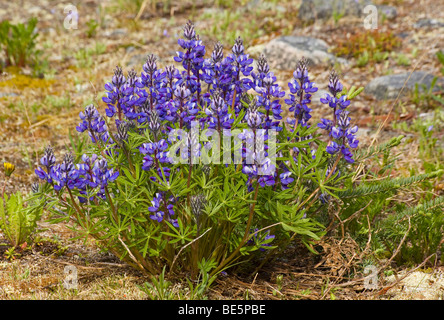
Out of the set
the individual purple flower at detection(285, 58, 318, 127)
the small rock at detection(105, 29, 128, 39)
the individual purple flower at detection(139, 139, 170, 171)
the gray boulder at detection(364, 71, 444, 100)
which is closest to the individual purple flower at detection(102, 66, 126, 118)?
the individual purple flower at detection(139, 139, 170, 171)

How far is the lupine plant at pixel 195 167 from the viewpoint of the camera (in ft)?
8.54

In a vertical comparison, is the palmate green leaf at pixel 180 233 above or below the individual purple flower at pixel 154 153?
below

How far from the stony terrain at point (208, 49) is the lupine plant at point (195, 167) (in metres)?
0.27

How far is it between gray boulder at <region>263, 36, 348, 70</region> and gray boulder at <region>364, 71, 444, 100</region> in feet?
3.16

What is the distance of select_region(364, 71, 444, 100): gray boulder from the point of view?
6062 millimetres

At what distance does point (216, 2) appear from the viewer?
33.1 feet

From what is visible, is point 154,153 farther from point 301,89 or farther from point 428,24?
point 428,24

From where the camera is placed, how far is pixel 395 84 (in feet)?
20.1

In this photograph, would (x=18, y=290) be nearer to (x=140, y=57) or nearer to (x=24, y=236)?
(x=24, y=236)

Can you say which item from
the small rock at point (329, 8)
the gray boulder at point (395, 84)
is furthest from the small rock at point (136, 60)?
the gray boulder at point (395, 84)

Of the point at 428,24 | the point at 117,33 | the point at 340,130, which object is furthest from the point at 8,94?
the point at 428,24

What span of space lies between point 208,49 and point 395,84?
3179 millimetres

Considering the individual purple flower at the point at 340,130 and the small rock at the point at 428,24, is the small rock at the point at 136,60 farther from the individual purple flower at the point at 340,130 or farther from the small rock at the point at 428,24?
the individual purple flower at the point at 340,130

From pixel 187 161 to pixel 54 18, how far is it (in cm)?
892
